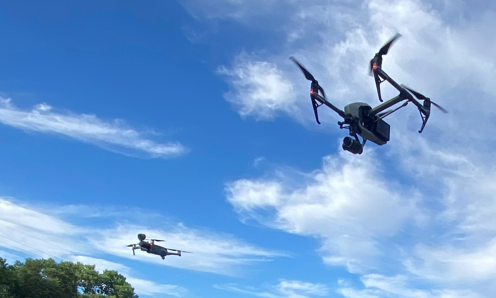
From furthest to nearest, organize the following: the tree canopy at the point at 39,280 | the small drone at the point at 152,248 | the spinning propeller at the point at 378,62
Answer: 1. the tree canopy at the point at 39,280
2. the small drone at the point at 152,248
3. the spinning propeller at the point at 378,62

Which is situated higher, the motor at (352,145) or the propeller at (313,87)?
the propeller at (313,87)

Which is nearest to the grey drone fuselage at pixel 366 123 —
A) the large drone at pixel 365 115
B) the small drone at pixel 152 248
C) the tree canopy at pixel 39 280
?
the large drone at pixel 365 115

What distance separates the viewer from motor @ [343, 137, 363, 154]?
21125 mm

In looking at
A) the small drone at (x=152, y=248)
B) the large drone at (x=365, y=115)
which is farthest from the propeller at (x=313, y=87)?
the small drone at (x=152, y=248)

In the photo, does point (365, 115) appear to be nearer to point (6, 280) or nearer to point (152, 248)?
point (152, 248)

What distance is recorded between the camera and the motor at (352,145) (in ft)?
69.3

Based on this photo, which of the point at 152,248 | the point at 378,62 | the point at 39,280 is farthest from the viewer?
the point at 39,280

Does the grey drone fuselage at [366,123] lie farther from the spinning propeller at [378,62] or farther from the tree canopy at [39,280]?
the tree canopy at [39,280]

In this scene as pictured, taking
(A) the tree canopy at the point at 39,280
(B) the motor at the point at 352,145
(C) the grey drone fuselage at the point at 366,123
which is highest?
(A) the tree canopy at the point at 39,280

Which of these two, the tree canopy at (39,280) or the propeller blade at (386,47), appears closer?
the propeller blade at (386,47)

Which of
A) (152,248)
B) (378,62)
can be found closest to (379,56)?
(378,62)

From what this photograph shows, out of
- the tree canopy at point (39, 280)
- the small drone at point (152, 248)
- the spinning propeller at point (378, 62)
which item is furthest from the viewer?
Answer: the tree canopy at point (39, 280)

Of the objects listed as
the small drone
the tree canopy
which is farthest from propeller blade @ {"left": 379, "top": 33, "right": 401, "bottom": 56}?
the tree canopy

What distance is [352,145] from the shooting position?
21.2 m
